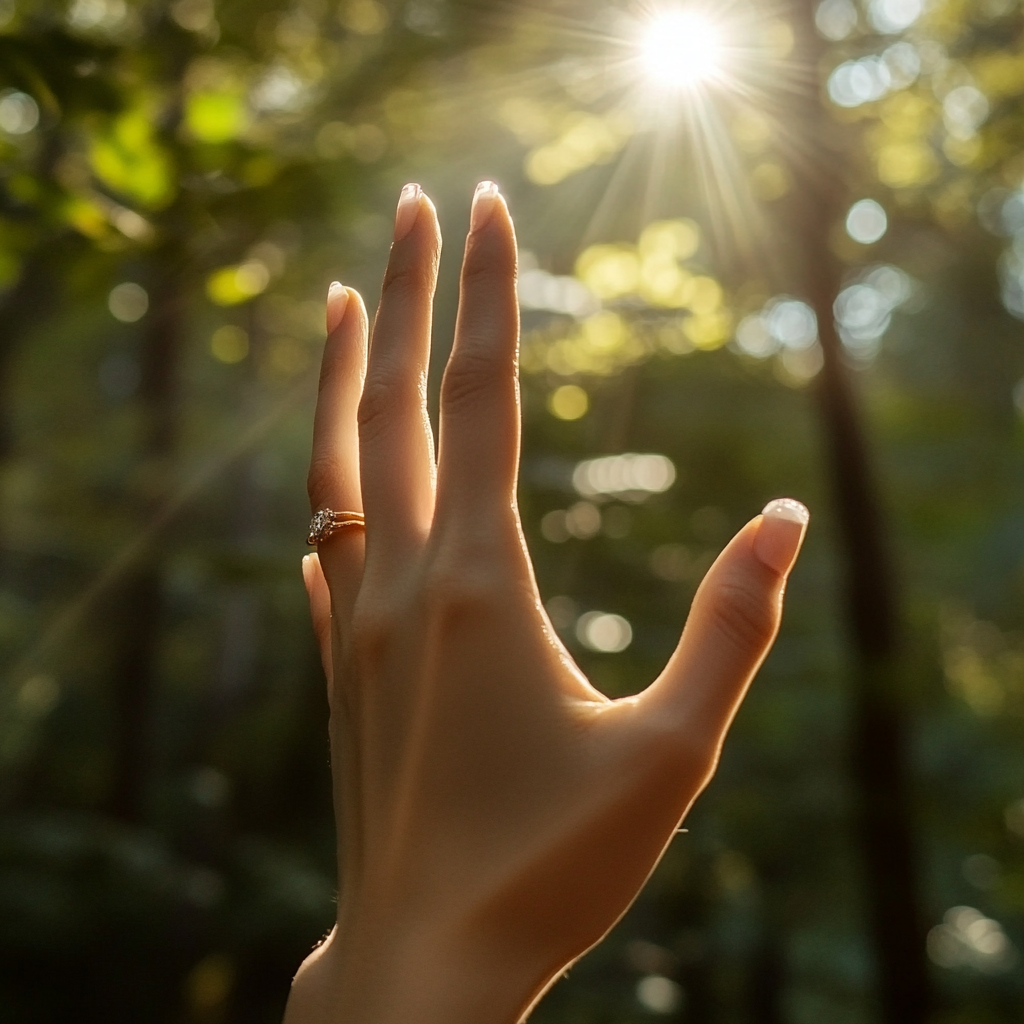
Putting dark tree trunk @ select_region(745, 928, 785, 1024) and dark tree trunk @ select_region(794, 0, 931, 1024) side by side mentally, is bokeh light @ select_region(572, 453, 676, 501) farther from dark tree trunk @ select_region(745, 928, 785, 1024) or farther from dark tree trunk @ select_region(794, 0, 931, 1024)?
dark tree trunk @ select_region(745, 928, 785, 1024)

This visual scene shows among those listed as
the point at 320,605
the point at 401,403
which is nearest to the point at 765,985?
the point at 320,605

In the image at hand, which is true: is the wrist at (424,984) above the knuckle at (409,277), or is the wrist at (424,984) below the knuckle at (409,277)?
below

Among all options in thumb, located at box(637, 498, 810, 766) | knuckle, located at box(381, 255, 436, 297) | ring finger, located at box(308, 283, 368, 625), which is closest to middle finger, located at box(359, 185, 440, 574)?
knuckle, located at box(381, 255, 436, 297)

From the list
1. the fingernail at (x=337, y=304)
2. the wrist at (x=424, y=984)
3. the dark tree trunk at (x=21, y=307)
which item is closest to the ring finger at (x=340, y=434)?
the fingernail at (x=337, y=304)

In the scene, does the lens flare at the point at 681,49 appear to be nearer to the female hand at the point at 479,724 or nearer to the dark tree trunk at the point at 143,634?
the female hand at the point at 479,724

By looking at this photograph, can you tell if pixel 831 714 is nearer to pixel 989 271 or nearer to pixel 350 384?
pixel 989 271

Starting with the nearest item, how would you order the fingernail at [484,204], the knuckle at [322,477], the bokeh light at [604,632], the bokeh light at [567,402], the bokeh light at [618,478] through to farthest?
the fingernail at [484,204], the knuckle at [322,477], the bokeh light at [618,478], the bokeh light at [567,402], the bokeh light at [604,632]
